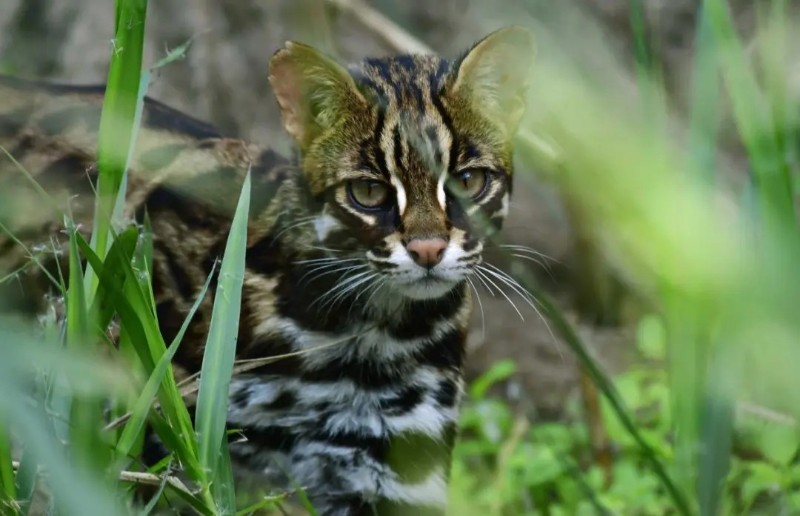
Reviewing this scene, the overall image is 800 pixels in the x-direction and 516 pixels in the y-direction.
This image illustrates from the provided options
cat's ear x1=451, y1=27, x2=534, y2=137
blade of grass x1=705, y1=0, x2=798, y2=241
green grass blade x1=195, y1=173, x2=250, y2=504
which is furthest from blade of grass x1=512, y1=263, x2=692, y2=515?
cat's ear x1=451, y1=27, x2=534, y2=137

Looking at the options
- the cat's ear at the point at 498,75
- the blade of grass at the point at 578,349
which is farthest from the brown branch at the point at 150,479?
the cat's ear at the point at 498,75

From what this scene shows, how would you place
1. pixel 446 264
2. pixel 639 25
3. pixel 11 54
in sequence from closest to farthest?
pixel 639 25 → pixel 446 264 → pixel 11 54

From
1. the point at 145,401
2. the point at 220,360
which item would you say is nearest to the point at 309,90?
the point at 220,360

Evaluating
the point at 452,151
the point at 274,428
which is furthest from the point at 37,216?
the point at 452,151

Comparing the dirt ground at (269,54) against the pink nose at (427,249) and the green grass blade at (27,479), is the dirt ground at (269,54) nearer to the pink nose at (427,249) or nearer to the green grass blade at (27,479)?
the pink nose at (427,249)

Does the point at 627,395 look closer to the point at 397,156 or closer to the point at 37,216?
the point at 397,156

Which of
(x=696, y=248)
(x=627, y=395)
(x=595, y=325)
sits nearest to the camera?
(x=696, y=248)

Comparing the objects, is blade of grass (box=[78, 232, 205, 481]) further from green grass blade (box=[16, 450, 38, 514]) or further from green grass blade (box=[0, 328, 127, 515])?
green grass blade (box=[0, 328, 127, 515])
